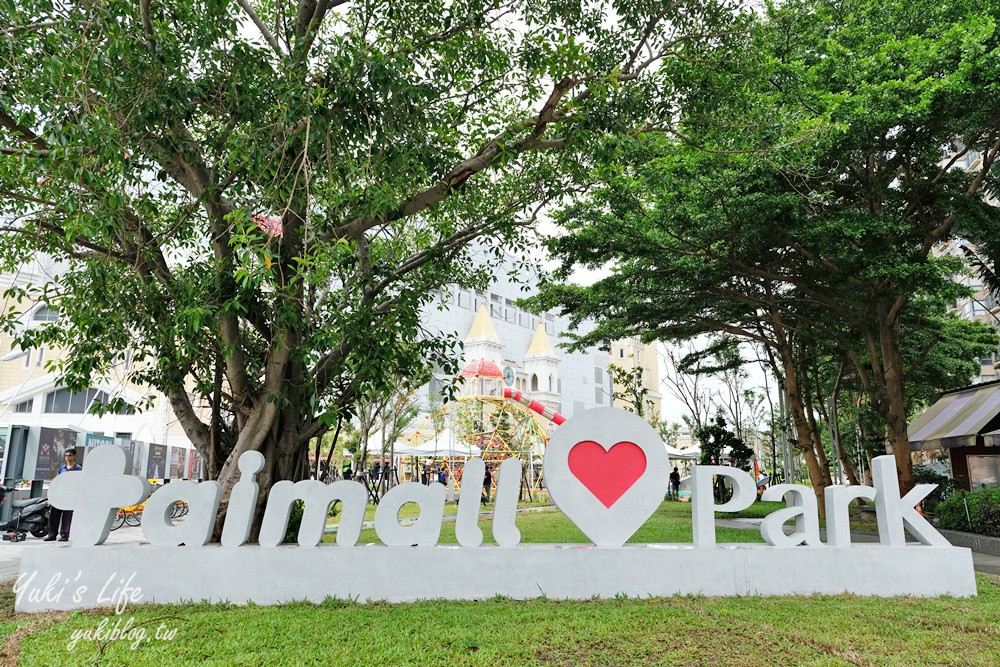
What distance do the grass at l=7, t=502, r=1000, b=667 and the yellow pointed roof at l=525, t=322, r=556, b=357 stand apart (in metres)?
49.1

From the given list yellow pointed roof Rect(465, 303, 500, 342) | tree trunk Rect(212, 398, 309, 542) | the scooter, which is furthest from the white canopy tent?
yellow pointed roof Rect(465, 303, 500, 342)

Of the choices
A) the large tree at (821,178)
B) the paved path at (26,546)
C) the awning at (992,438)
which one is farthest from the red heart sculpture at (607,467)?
the awning at (992,438)

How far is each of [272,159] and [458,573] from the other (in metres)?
4.64

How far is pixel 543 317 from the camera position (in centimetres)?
6069

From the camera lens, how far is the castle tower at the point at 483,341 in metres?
49.2

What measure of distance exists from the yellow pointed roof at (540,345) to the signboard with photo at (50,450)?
4187 cm

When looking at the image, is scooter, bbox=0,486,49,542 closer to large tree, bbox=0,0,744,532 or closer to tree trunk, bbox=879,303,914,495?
large tree, bbox=0,0,744,532

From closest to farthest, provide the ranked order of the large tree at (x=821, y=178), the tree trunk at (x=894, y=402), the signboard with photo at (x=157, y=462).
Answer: the large tree at (x=821, y=178) < the tree trunk at (x=894, y=402) < the signboard with photo at (x=157, y=462)

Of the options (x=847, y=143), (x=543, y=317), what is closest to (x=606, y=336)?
(x=847, y=143)

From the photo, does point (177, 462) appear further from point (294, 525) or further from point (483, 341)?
point (483, 341)

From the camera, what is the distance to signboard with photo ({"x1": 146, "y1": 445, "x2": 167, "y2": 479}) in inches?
771

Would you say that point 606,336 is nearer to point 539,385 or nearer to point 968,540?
point 968,540

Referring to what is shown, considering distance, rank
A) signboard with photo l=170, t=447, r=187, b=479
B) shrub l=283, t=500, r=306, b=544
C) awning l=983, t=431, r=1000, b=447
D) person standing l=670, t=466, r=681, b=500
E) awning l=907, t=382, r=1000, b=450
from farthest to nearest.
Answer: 1. person standing l=670, t=466, r=681, b=500
2. signboard with photo l=170, t=447, r=187, b=479
3. awning l=907, t=382, r=1000, b=450
4. awning l=983, t=431, r=1000, b=447
5. shrub l=283, t=500, r=306, b=544

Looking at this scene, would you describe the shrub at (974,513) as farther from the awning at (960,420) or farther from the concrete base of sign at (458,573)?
the concrete base of sign at (458,573)
